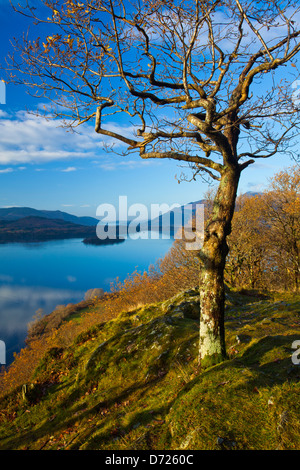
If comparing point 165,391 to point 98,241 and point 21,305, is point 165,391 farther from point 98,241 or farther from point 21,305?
point 98,241

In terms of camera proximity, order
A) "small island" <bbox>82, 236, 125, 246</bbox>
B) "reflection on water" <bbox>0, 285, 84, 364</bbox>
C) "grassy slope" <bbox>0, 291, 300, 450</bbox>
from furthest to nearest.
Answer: "small island" <bbox>82, 236, 125, 246</bbox> → "reflection on water" <bbox>0, 285, 84, 364</bbox> → "grassy slope" <bbox>0, 291, 300, 450</bbox>

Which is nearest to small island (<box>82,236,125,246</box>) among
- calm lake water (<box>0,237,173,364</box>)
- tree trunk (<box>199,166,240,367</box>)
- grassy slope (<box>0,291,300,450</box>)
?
calm lake water (<box>0,237,173,364</box>)

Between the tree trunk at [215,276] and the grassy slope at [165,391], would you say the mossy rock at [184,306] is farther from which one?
the tree trunk at [215,276]

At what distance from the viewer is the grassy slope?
3.67 metres

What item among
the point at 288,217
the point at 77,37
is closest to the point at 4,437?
the point at 77,37

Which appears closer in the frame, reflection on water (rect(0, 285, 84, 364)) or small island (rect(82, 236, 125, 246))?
reflection on water (rect(0, 285, 84, 364))

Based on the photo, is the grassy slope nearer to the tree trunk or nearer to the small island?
the tree trunk

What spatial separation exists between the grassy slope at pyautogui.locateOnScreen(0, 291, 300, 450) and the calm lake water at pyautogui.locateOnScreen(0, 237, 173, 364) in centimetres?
3585

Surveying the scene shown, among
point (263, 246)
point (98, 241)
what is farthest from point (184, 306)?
point (98, 241)

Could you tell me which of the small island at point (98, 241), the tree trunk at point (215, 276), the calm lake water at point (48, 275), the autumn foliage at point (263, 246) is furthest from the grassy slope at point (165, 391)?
the small island at point (98, 241)

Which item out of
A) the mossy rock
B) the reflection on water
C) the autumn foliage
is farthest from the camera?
the reflection on water

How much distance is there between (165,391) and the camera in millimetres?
6008

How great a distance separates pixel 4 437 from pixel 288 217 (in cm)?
2594

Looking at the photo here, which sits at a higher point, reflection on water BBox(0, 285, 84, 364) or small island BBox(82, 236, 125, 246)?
small island BBox(82, 236, 125, 246)
